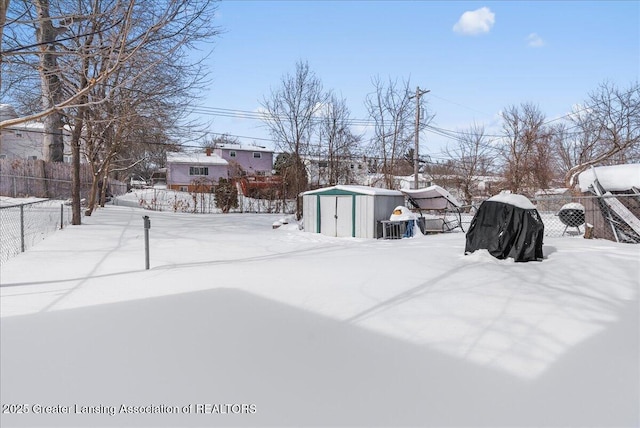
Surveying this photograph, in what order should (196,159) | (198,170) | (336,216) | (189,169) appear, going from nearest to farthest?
(336,216) < (189,169) < (196,159) < (198,170)

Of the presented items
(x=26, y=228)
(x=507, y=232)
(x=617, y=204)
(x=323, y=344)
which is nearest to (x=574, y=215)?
(x=617, y=204)

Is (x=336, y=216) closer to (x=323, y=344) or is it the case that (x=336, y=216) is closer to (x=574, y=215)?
(x=574, y=215)

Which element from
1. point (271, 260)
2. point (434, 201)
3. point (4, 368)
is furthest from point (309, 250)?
point (434, 201)

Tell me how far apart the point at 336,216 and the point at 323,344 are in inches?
384

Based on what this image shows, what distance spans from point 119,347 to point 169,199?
80.3ft

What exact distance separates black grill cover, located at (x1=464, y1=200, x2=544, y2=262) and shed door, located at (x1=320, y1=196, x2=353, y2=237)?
549cm

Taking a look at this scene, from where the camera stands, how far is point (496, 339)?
359 cm

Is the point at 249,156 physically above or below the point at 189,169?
above

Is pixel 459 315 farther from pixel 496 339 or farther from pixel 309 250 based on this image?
pixel 309 250

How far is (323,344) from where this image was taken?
3510 mm

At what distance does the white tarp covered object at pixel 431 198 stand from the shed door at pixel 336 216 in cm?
350

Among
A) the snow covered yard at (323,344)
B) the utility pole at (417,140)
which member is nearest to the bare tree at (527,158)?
the utility pole at (417,140)

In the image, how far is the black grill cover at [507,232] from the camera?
7195 millimetres

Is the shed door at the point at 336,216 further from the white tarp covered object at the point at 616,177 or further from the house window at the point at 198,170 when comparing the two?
the house window at the point at 198,170
